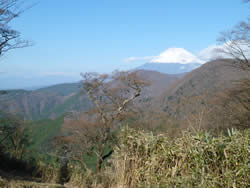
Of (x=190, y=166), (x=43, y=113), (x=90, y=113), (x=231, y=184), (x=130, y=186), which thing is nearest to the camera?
(x=231, y=184)

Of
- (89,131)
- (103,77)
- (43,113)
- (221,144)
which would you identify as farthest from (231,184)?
(43,113)

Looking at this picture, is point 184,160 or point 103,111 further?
point 103,111

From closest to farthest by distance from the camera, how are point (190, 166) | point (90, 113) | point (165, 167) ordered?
point (190, 166) < point (165, 167) < point (90, 113)

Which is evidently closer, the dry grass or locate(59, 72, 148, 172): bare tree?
the dry grass

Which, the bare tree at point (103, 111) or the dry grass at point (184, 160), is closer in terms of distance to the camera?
the dry grass at point (184, 160)

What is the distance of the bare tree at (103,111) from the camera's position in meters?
12.2

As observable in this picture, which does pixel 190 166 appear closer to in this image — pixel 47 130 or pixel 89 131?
pixel 89 131

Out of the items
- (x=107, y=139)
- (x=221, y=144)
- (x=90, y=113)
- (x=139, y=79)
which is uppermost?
(x=139, y=79)

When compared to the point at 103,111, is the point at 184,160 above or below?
above

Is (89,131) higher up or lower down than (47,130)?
higher up

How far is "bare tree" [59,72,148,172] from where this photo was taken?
12.2m

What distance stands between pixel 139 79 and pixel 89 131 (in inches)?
162

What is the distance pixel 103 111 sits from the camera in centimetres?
1263

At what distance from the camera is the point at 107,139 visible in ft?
41.3
